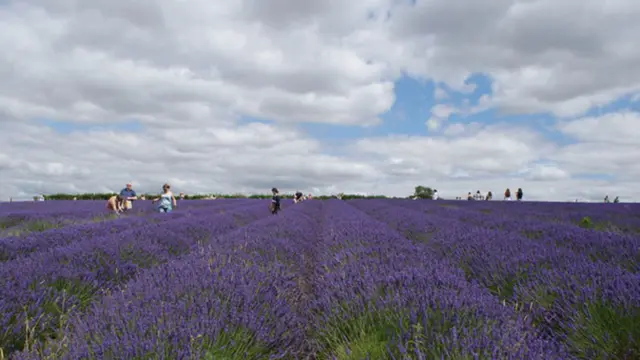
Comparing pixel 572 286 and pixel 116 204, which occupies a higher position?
pixel 116 204

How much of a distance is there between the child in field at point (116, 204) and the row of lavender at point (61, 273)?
631 centimetres

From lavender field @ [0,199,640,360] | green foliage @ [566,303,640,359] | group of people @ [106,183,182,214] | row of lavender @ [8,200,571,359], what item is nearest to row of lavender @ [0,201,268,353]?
lavender field @ [0,199,640,360]

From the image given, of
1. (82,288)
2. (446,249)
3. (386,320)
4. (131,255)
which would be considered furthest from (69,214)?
(386,320)

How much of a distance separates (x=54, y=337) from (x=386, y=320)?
2.41 m

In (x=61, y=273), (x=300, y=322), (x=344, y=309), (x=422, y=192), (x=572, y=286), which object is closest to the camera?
(x=344, y=309)

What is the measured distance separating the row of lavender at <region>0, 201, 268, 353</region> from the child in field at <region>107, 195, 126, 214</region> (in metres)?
6.31

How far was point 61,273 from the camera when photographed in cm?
326

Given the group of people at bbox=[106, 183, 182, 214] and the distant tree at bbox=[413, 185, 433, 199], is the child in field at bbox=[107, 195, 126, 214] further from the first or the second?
the distant tree at bbox=[413, 185, 433, 199]

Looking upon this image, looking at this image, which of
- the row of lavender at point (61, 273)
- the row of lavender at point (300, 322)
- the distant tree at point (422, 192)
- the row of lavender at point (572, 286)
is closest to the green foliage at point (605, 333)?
the row of lavender at point (572, 286)

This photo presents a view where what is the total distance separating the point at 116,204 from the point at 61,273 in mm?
10578

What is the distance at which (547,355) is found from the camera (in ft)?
4.50

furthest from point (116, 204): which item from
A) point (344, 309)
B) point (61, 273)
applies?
point (344, 309)

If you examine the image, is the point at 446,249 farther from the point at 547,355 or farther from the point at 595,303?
the point at 547,355

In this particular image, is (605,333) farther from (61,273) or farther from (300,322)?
(61,273)
